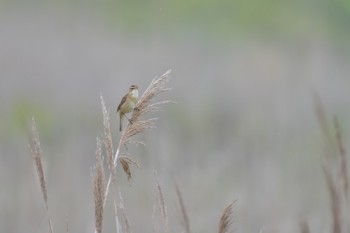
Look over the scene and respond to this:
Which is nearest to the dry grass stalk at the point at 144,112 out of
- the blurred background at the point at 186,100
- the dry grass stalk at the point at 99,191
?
the dry grass stalk at the point at 99,191

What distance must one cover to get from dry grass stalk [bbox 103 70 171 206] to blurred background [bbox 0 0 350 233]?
0.70 m

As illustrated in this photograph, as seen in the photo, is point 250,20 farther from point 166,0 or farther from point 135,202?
point 135,202

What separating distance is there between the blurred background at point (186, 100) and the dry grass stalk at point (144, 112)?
2.30ft

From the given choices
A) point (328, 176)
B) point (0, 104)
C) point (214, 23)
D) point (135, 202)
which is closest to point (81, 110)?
point (0, 104)

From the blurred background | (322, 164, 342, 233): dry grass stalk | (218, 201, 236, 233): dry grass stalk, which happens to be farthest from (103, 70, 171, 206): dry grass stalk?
(322, 164, 342, 233): dry grass stalk

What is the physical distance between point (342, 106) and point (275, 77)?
4.62ft

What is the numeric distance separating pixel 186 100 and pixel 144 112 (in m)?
9.01

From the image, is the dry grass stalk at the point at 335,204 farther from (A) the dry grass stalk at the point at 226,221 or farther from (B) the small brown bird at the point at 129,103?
(B) the small brown bird at the point at 129,103

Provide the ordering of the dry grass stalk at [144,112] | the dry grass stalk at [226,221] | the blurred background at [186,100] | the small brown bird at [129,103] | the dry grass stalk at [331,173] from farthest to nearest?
1. the blurred background at [186,100]
2. the small brown bird at [129,103]
3. the dry grass stalk at [144,112]
4. the dry grass stalk at [226,221]
5. the dry grass stalk at [331,173]

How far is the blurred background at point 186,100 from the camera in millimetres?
7762

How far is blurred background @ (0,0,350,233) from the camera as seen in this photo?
776cm

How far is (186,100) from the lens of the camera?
486 inches

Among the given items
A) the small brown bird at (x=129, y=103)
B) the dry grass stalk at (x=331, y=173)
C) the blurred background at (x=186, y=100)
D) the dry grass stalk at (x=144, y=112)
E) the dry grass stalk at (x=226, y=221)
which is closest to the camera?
the dry grass stalk at (x=331, y=173)

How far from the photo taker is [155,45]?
45.4 ft
